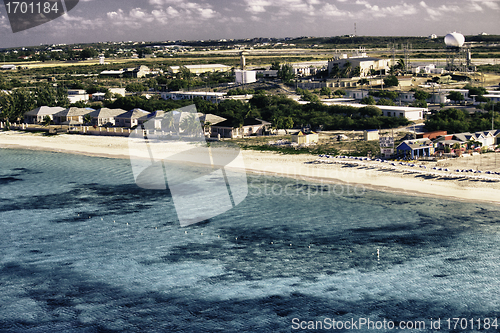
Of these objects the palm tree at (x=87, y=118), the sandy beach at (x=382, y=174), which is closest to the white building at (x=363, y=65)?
the palm tree at (x=87, y=118)

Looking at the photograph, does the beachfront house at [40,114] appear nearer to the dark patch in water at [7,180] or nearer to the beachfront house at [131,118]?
the beachfront house at [131,118]

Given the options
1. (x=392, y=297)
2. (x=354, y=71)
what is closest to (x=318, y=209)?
(x=392, y=297)

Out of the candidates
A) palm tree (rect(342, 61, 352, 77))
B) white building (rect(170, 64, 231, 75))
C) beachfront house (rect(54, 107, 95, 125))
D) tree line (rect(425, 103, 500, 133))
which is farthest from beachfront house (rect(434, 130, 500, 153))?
white building (rect(170, 64, 231, 75))

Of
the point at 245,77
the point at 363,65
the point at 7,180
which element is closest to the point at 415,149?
the point at 7,180

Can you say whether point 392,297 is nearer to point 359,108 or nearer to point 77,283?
point 77,283

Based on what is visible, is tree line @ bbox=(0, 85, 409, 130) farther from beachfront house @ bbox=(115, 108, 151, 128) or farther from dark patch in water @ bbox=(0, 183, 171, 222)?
dark patch in water @ bbox=(0, 183, 171, 222)

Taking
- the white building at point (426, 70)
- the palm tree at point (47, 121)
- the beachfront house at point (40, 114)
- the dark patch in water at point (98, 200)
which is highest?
the white building at point (426, 70)

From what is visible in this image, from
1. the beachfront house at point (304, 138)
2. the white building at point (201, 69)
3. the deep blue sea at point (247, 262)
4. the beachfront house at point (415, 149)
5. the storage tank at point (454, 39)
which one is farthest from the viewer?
the white building at point (201, 69)
